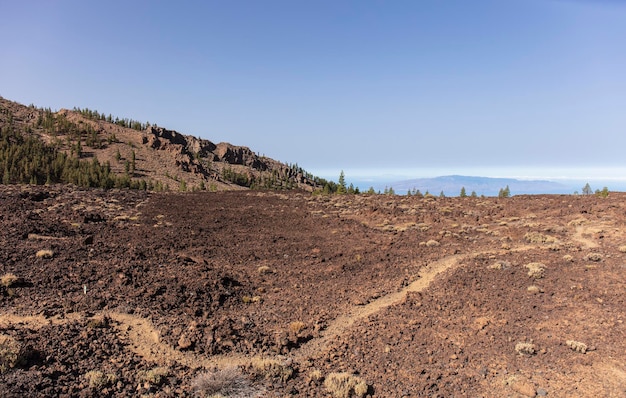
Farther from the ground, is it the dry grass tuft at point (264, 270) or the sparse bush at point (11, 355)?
the dry grass tuft at point (264, 270)

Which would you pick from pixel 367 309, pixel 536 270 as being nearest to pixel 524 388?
pixel 367 309

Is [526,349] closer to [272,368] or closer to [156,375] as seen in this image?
[272,368]

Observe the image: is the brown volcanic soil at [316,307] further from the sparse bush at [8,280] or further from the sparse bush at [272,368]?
the sparse bush at [8,280]

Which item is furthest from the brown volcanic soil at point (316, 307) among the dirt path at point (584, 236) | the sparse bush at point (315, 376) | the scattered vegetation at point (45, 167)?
the scattered vegetation at point (45, 167)

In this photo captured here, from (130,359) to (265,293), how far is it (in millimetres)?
5814

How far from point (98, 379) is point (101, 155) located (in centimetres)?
11223

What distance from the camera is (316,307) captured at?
40.4 ft

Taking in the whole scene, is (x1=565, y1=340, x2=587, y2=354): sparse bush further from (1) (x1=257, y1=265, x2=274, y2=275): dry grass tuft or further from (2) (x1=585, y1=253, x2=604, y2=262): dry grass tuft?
(1) (x1=257, y1=265, x2=274, y2=275): dry grass tuft

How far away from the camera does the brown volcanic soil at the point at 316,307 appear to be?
7996 mm

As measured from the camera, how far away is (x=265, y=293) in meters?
13.7

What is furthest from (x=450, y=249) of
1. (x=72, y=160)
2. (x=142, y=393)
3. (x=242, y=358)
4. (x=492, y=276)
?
(x=72, y=160)

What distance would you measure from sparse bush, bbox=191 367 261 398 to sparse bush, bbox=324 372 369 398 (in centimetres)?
162

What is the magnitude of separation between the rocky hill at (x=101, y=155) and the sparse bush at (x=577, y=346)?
70.2 meters

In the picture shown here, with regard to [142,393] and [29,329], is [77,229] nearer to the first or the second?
[29,329]
